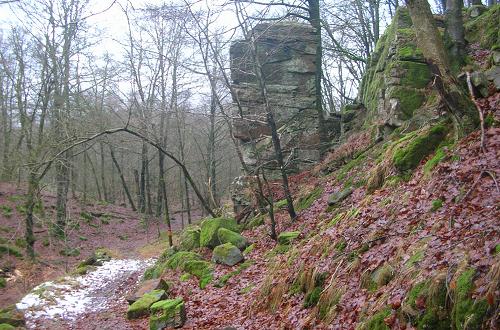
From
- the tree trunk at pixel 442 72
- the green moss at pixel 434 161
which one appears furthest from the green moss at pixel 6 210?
the tree trunk at pixel 442 72

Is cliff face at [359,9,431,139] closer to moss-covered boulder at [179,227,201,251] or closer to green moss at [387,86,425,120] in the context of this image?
green moss at [387,86,425,120]

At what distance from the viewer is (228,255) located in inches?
436

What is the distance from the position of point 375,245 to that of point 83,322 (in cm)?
761

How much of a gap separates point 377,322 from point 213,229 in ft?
29.9

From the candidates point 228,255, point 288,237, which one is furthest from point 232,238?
point 288,237

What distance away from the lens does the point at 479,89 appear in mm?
6734

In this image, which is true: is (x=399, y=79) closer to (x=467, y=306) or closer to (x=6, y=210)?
(x=467, y=306)

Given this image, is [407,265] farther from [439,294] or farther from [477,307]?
[477,307]

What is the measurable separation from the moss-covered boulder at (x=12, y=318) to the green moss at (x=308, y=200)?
7.33m

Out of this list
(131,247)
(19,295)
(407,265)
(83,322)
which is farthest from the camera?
(131,247)

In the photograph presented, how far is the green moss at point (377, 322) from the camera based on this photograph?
14.1 ft

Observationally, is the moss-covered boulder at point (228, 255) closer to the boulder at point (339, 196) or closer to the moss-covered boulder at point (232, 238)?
the moss-covered boulder at point (232, 238)

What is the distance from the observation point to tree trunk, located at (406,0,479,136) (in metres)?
6.34

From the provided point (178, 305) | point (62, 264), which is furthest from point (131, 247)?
point (178, 305)
